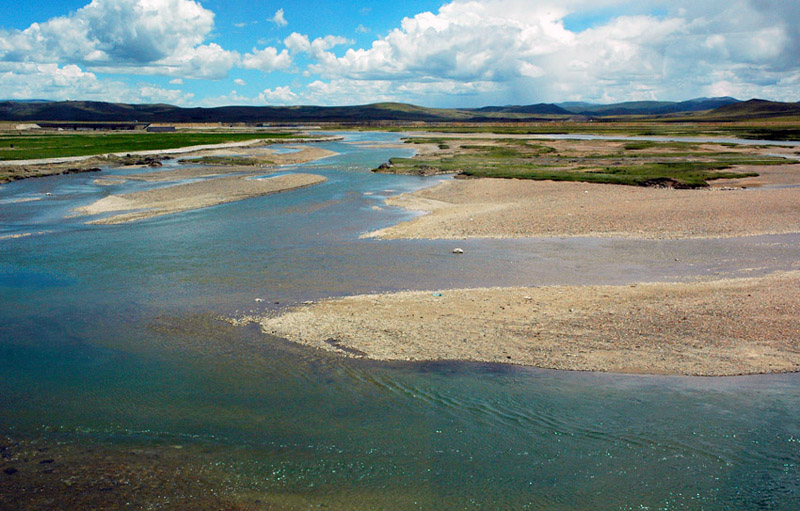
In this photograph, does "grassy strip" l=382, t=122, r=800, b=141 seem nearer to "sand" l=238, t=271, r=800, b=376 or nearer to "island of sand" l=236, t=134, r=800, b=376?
"island of sand" l=236, t=134, r=800, b=376

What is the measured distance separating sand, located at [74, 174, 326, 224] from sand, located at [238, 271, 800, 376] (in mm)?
18564

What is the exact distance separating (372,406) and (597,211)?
65.4 feet

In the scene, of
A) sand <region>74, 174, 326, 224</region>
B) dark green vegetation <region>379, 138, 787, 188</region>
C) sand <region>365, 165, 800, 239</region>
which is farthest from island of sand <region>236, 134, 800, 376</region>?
dark green vegetation <region>379, 138, 787, 188</region>

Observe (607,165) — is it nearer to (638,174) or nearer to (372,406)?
(638,174)

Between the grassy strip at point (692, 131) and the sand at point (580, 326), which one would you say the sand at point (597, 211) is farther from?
the grassy strip at point (692, 131)

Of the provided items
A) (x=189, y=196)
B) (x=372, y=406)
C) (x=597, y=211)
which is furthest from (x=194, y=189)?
(x=372, y=406)

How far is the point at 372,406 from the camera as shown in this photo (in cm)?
Result: 982

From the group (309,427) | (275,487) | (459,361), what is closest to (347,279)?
(459,361)

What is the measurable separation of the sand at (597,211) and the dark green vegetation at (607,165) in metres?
2.46

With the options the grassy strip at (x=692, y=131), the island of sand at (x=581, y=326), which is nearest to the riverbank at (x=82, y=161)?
the island of sand at (x=581, y=326)

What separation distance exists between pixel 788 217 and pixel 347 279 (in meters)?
20.4

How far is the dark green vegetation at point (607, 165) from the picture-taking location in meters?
38.5

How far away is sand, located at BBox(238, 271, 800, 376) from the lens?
36.7ft

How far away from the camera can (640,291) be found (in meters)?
14.8
